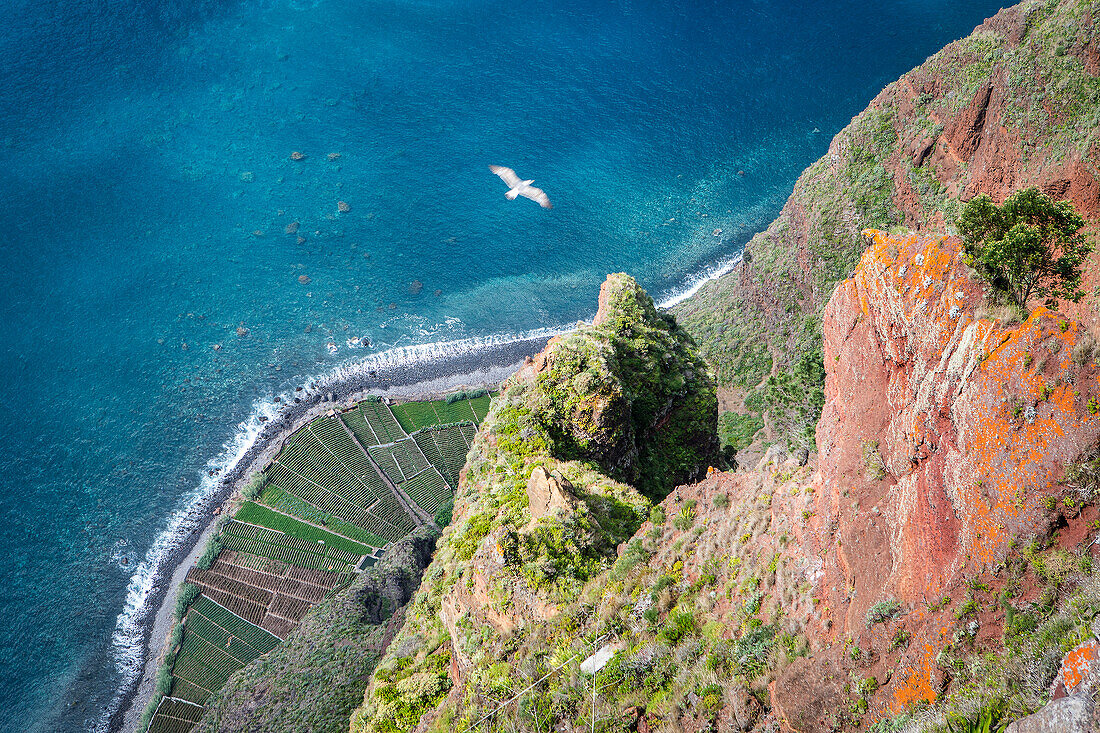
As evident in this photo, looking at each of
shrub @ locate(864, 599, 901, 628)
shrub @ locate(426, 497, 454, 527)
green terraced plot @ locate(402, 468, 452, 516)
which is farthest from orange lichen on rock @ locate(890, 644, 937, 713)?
green terraced plot @ locate(402, 468, 452, 516)

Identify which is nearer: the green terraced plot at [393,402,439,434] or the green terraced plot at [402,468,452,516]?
the green terraced plot at [402,468,452,516]

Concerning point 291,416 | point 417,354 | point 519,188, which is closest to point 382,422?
point 291,416

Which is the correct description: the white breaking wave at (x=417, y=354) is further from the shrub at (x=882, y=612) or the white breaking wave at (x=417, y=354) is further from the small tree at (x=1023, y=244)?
the shrub at (x=882, y=612)

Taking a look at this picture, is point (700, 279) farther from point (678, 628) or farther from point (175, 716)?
point (175, 716)

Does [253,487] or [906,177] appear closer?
[906,177]

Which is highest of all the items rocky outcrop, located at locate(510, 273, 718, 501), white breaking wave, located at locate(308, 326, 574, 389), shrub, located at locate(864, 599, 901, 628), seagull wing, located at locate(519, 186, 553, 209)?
seagull wing, located at locate(519, 186, 553, 209)

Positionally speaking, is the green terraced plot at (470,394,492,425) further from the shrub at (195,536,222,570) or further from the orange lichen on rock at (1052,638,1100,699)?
the orange lichen on rock at (1052,638,1100,699)
